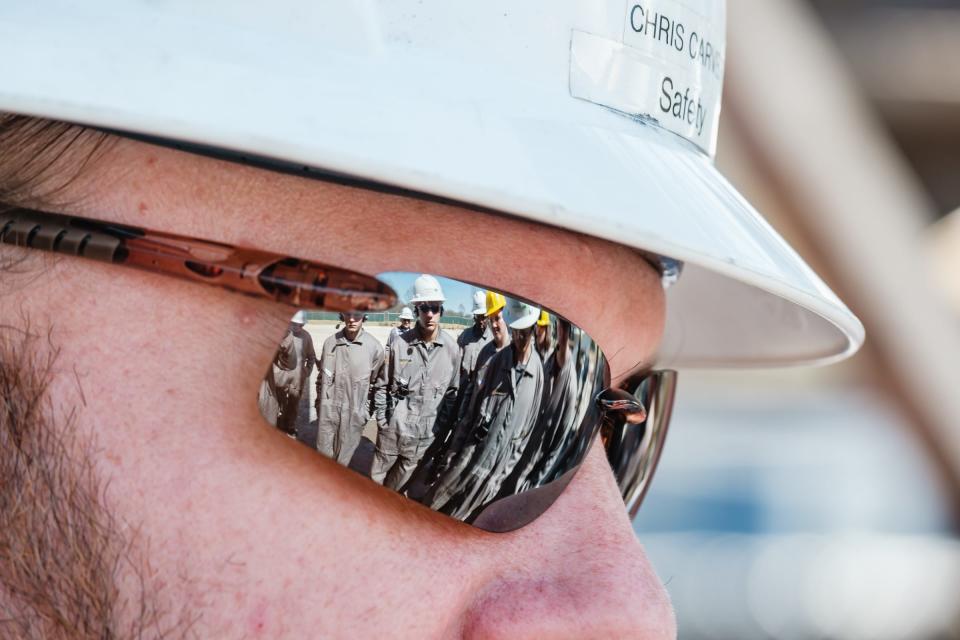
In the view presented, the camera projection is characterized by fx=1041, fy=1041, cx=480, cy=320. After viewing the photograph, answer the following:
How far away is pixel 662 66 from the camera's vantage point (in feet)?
5.05

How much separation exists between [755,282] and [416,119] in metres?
0.50

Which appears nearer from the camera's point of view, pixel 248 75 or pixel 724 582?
pixel 248 75

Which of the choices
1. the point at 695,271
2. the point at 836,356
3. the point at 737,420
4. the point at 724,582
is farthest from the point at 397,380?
the point at 737,420

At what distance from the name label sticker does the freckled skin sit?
28 cm

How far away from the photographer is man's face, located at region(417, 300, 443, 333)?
4.21 feet

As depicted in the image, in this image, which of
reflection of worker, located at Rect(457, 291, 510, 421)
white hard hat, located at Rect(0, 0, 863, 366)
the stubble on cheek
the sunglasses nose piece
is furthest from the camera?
the sunglasses nose piece

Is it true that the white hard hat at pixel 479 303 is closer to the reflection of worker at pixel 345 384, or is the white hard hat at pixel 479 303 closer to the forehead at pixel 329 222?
the forehead at pixel 329 222

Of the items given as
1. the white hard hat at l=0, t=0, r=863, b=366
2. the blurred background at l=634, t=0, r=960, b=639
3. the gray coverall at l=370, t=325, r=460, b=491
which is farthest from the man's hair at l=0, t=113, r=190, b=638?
the blurred background at l=634, t=0, r=960, b=639

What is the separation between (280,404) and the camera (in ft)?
4.09

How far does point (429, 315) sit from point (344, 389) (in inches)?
5.5

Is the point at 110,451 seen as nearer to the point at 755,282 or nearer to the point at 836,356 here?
the point at 755,282

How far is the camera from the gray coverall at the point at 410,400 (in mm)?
1279

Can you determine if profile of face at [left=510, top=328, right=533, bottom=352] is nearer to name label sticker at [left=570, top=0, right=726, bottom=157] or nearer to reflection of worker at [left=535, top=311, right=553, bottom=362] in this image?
reflection of worker at [left=535, top=311, right=553, bottom=362]

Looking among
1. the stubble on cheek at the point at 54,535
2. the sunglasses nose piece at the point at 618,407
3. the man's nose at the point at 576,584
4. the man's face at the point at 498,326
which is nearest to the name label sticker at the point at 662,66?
the man's face at the point at 498,326
